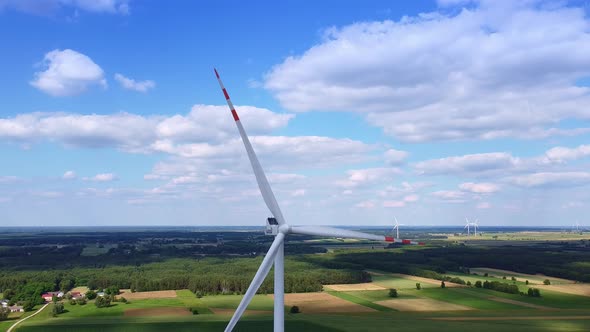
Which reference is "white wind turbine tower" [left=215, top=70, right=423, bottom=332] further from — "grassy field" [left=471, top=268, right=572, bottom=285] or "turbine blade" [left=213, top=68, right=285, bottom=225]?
"grassy field" [left=471, top=268, right=572, bottom=285]

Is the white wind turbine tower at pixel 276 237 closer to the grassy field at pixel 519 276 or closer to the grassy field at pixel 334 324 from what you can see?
the grassy field at pixel 334 324

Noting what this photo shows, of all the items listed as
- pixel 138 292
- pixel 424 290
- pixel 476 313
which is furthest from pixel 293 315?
pixel 138 292

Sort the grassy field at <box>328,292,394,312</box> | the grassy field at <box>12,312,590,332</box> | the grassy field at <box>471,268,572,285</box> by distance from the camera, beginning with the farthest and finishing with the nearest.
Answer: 1. the grassy field at <box>471,268,572,285</box>
2. the grassy field at <box>328,292,394,312</box>
3. the grassy field at <box>12,312,590,332</box>

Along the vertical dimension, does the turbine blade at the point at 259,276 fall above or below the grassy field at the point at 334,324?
above

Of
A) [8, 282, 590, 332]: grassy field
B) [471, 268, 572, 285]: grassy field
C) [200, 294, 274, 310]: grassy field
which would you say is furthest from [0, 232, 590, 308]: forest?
[8, 282, 590, 332]: grassy field

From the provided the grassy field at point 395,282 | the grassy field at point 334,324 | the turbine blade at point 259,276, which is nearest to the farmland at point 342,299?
the grassy field at point 334,324

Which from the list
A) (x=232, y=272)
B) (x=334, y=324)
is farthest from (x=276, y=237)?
(x=232, y=272)

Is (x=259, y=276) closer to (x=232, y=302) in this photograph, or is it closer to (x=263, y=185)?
(x=263, y=185)

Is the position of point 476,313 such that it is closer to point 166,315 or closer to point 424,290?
point 424,290
